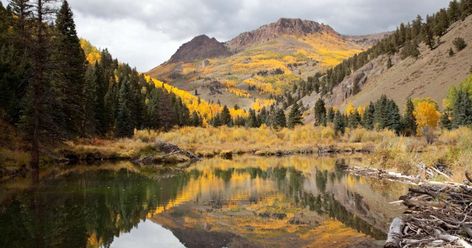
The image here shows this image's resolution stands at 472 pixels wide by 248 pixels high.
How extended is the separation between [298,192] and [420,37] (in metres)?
157

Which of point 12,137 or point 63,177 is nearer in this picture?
point 63,177

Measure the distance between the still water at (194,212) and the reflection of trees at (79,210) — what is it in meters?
0.03

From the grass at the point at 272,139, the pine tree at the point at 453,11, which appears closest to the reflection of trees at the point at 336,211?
the grass at the point at 272,139

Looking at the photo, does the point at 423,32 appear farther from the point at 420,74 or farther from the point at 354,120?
the point at 354,120

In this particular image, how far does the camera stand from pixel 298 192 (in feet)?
79.6

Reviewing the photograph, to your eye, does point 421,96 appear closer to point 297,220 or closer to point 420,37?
point 420,37

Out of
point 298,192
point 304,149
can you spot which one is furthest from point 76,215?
point 304,149

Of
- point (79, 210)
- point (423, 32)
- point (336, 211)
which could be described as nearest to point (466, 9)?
point (423, 32)

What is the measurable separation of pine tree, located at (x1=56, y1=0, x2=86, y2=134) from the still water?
2088cm

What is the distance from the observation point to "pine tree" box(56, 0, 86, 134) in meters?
47.4

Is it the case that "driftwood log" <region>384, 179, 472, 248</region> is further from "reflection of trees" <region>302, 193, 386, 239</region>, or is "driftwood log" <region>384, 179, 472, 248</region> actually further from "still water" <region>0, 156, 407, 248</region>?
"reflection of trees" <region>302, 193, 386, 239</region>

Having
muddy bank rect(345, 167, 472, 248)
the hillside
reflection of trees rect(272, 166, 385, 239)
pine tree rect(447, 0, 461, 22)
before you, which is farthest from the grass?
pine tree rect(447, 0, 461, 22)

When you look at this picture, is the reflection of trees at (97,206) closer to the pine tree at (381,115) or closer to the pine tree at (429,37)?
the pine tree at (381,115)

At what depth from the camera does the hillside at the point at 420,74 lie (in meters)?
123
